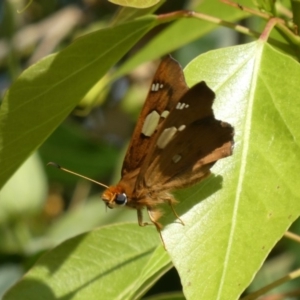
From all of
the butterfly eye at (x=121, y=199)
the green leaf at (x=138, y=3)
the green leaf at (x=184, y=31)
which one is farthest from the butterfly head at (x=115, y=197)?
the green leaf at (x=184, y=31)

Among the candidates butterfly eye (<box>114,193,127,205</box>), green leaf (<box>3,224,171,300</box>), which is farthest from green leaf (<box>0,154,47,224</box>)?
butterfly eye (<box>114,193,127,205</box>)

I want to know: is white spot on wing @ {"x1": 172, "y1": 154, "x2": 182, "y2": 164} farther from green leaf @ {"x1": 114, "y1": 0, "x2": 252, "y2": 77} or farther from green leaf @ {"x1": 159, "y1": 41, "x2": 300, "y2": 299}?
green leaf @ {"x1": 114, "y1": 0, "x2": 252, "y2": 77}

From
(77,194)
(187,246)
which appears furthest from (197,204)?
(77,194)

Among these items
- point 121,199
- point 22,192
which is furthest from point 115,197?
point 22,192

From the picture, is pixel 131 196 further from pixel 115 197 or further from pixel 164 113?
pixel 164 113

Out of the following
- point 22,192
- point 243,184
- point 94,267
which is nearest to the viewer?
point 243,184
